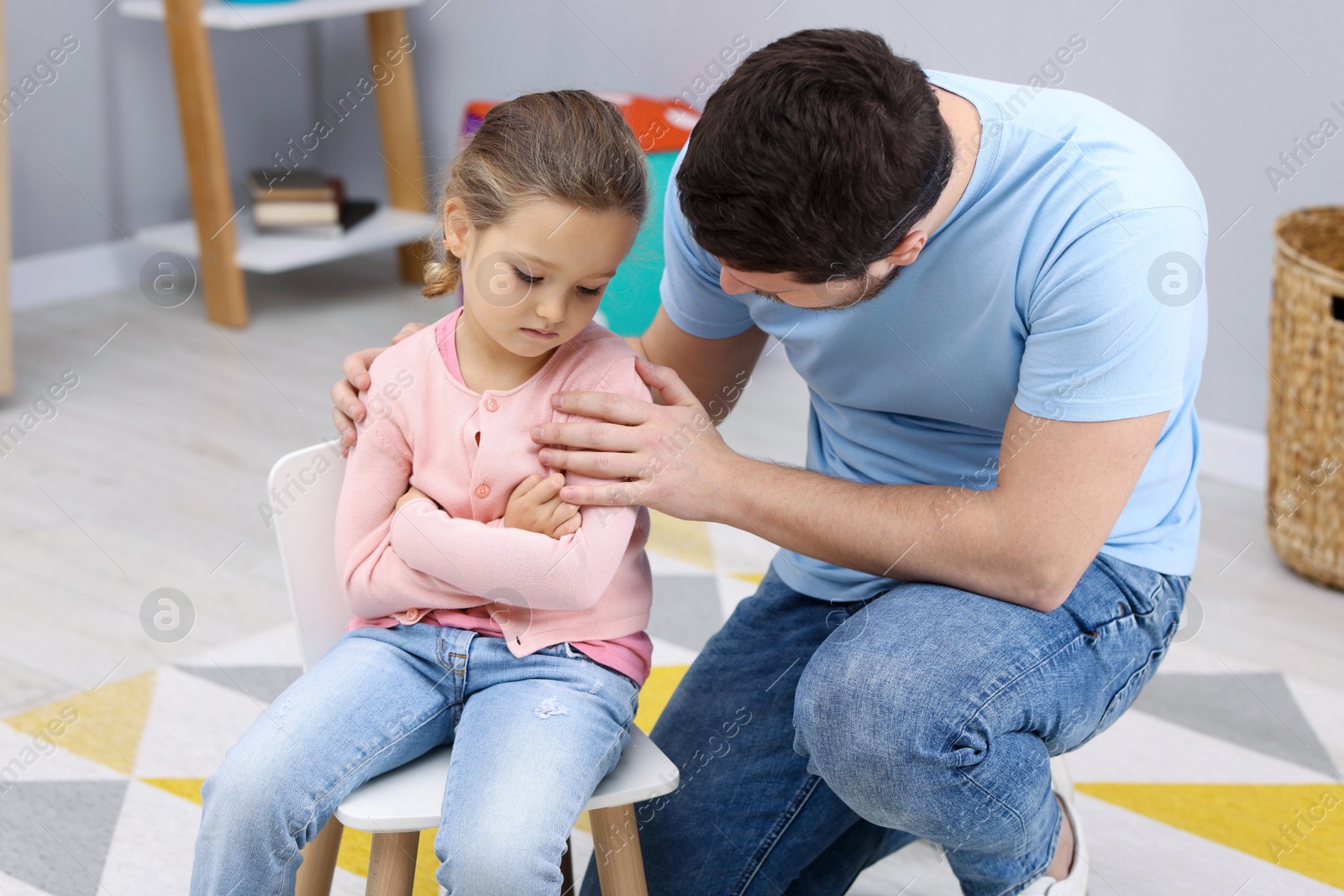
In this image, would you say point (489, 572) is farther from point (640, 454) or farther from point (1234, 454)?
point (1234, 454)

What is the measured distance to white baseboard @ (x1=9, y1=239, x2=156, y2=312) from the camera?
2.87 meters

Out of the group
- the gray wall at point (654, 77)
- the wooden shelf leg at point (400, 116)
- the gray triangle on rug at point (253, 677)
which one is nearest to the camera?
the gray triangle on rug at point (253, 677)

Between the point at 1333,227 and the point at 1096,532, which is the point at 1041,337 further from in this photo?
the point at 1333,227

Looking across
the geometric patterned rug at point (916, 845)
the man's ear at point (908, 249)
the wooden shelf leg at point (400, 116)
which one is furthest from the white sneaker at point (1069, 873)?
the wooden shelf leg at point (400, 116)

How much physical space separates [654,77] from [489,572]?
2.08 metres

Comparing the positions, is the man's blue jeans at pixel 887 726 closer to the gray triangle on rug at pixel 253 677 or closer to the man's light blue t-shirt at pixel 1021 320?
the man's light blue t-shirt at pixel 1021 320

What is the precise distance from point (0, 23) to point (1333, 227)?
2.17 m

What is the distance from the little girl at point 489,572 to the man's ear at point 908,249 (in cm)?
19

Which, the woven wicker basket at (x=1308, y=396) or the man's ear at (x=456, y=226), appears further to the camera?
the woven wicker basket at (x=1308, y=396)

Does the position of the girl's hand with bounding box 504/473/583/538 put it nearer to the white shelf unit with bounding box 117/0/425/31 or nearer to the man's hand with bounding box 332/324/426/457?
the man's hand with bounding box 332/324/426/457

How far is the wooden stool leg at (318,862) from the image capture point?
3.06 feet

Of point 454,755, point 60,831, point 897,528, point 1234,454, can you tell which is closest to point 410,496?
point 454,755

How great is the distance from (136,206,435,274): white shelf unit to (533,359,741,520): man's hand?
1903mm

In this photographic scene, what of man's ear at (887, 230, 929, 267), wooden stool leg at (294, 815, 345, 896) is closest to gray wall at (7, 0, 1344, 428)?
man's ear at (887, 230, 929, 267)
